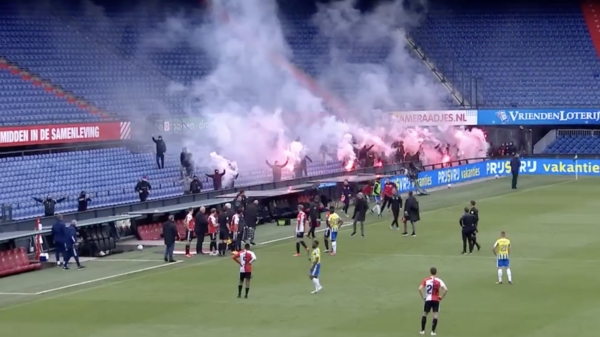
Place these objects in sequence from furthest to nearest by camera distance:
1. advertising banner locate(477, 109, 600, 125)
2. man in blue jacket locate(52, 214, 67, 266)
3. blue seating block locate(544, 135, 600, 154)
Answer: blue seating block locate(544, 135, 600, 154) < advertising banner locate(477, 109, 600, 125) < man in blue jacket locate(52, 214, 67, 266)

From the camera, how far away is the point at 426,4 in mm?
67438

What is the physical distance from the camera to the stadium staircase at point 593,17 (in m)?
65.2

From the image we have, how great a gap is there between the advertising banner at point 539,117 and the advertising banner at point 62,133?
21.7 meters

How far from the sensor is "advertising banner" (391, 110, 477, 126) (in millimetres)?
61250

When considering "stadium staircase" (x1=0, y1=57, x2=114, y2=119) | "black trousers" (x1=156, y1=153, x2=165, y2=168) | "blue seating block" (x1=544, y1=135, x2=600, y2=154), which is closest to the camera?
"black trousers" (x1=156, y1=153, x2=165, y2=168)

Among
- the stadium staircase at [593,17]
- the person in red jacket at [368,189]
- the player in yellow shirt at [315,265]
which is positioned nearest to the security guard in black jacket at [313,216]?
the player in yellow shirt at [315,265]

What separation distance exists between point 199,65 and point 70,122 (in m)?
12.2

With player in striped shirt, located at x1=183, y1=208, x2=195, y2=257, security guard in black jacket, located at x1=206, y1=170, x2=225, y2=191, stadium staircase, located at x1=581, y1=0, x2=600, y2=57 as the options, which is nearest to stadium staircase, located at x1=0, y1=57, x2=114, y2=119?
security guard in black jacket, located at x1=206, y1=170, x2=225, y2=191

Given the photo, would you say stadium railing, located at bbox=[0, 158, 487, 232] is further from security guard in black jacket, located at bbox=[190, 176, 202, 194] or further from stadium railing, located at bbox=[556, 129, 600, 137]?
stadium railing, located at bbox=[556, 129, 600, 137]

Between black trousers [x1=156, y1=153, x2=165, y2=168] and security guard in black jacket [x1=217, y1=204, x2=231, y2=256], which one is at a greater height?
black trousers [x1=156, y1=153, x2=165, y2=168]

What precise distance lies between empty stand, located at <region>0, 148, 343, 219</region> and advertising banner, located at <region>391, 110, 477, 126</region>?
12.3 metres

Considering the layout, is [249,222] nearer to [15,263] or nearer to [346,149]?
[15,263]

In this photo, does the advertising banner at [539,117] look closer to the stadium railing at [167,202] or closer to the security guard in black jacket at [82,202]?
the stadium railing at [167,202]

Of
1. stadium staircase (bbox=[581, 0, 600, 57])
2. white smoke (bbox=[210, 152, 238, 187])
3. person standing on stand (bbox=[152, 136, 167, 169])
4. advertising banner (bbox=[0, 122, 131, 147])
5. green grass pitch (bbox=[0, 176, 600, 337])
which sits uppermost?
stadium staircase (bbox=[581, 0, 600, 57])
